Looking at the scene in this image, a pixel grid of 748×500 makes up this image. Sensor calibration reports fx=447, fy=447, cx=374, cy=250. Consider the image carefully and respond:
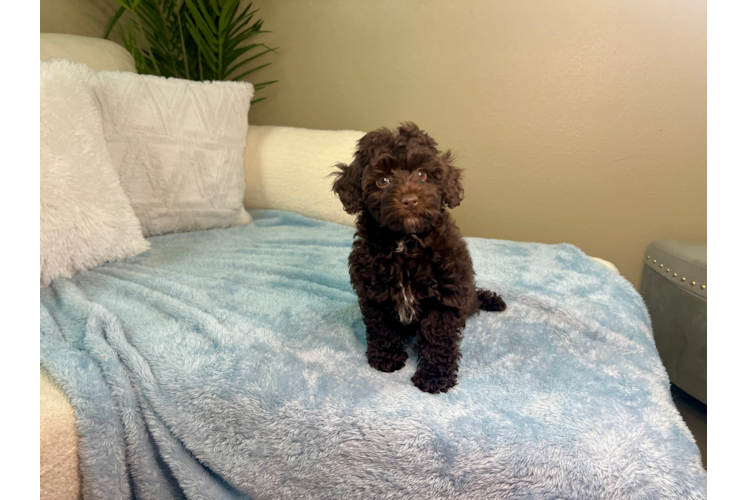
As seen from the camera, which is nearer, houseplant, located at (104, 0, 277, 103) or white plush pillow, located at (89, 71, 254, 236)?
white plush pillow, located at (89, 71, 254, 236)

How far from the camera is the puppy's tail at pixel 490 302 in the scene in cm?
161

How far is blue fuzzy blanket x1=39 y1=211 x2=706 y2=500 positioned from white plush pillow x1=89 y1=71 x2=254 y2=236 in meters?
0.64

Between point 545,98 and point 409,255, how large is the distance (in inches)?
60.9

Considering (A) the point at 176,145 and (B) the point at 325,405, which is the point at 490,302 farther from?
(A) the point at 176,145

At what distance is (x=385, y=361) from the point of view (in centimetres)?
130

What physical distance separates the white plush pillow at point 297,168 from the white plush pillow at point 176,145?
6.9 inches

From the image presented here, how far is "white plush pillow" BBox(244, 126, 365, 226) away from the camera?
240 cm

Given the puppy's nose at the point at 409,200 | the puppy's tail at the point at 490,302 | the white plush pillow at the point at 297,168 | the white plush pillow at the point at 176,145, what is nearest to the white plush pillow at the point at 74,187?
the white plush pillow at the point at 176,145

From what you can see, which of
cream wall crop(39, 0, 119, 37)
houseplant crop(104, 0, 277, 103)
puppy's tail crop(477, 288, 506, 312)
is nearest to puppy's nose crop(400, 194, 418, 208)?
puppy's tail crop(477, 288, 506, 312)

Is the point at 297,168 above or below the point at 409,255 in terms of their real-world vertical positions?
above

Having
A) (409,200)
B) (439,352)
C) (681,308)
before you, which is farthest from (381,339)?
(681,308)

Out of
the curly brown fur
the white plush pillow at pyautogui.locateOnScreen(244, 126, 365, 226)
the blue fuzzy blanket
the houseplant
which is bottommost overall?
the blue fuzzy blanket

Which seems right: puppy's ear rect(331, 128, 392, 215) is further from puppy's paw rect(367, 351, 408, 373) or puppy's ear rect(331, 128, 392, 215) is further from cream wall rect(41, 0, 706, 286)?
cream wall rect(41, 0, 706, 286)

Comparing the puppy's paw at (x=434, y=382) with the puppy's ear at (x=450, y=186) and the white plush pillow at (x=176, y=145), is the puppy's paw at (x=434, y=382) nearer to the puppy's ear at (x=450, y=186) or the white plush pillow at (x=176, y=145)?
the puppy's ear at (x=450, y=186)
